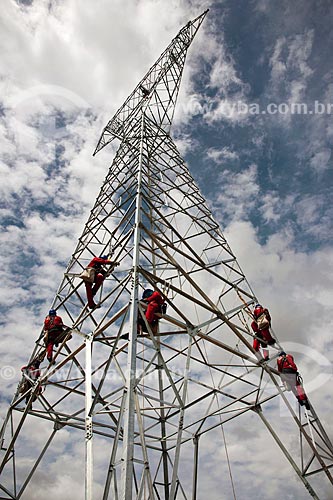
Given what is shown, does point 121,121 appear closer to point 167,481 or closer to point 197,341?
point 197,341

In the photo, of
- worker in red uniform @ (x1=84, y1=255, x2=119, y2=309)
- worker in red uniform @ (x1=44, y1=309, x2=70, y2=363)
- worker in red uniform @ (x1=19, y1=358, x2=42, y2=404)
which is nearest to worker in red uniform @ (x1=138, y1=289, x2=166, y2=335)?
worker in red uniform @ (x1=84, y1=255, x2=119, y2=309)

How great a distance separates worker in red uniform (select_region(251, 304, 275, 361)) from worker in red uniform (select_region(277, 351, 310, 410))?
477 millimetres

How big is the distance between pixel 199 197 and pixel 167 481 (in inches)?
367

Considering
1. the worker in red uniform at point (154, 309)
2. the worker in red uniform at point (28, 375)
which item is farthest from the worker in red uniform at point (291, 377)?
the worker in red uniform at point (28, 375)

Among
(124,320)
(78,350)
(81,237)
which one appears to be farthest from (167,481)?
(81,237)

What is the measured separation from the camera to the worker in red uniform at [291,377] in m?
8.62

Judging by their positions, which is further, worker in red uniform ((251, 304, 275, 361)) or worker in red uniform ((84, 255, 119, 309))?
worker in red uniform ((251, 304, 275, 361))

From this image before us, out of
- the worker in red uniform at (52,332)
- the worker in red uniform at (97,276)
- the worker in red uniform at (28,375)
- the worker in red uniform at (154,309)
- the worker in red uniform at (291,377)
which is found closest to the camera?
the worker in red uniform at (154,309)

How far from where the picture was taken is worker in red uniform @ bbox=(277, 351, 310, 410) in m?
8.62

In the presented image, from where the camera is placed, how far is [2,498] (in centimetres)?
825

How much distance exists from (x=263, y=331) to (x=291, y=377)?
139 centimetres

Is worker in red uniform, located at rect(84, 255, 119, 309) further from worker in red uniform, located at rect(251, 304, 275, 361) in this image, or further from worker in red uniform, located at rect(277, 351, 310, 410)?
worker in red uniform, located at rect(277, 351, 310, 410)

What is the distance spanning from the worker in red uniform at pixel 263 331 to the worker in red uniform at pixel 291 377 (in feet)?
1.56

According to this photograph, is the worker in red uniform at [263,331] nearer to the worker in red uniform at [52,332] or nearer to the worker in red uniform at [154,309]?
the worker in red uniform at [154,309]
